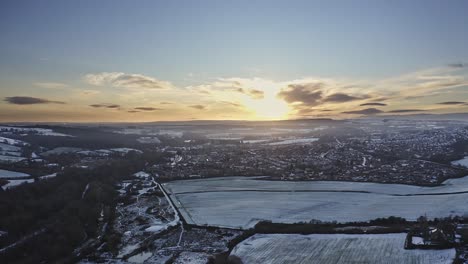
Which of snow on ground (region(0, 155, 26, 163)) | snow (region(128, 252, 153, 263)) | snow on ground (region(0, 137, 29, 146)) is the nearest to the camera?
snow (region(128, 252, 153, 263))

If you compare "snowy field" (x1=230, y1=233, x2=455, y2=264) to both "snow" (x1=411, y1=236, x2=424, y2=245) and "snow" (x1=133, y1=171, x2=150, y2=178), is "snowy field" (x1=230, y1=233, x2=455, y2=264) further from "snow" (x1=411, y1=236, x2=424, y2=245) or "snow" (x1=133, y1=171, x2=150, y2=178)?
"snow" (x1=133, y1=171, x2=150, y2=178)

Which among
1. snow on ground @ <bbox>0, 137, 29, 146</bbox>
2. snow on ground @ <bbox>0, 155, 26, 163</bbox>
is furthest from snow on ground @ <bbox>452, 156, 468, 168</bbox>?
snow on ground @ <bbox>0, 137, 29, 146</bbox>

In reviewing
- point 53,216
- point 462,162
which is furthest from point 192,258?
point 462,162

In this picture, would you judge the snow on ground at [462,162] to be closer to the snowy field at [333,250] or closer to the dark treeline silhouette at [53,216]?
the snowy field at [333,250]

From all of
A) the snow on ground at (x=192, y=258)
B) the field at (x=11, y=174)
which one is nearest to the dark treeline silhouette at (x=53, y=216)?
the field at (x=11, y=174)

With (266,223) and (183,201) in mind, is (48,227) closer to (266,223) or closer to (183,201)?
(183,201)

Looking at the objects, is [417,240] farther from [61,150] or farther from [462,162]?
[61,150]
